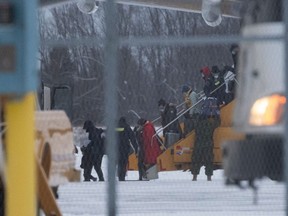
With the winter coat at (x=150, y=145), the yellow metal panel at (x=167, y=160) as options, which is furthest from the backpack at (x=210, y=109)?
the yellow metal panel at (x=167, y=160)

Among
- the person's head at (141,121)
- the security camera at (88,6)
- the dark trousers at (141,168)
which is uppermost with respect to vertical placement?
the security camera at (88,6)

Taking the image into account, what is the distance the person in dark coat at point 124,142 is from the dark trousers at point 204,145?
1.13 meters

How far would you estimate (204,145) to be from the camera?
18.2m

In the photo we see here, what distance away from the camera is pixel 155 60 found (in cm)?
1220

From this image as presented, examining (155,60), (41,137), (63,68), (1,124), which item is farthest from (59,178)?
(63,68)

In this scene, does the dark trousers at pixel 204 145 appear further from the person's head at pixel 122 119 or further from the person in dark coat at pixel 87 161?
the person in dark coat at pixel 87 161

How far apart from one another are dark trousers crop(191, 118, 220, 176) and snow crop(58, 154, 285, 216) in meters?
0.26

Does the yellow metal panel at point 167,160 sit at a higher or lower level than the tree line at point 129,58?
lower

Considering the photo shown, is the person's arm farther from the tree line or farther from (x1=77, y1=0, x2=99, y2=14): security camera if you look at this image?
(x1=77, y1=0, x2=99, y2=14): security camera

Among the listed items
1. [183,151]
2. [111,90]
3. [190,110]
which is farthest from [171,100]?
[111,90]

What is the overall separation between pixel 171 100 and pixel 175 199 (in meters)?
2.88

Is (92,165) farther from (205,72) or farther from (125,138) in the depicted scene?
(205,72)

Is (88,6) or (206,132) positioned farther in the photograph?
(206,132)

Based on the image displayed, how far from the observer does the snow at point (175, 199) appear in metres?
13.9
